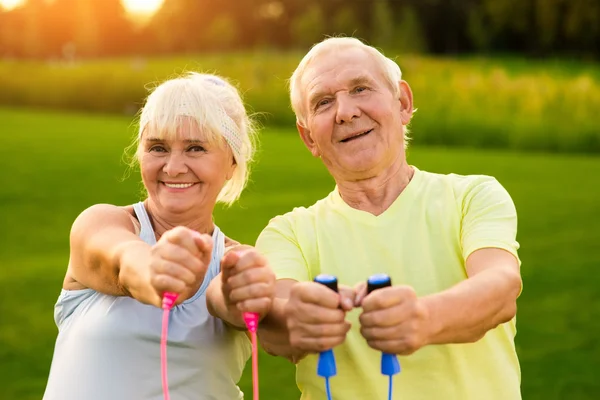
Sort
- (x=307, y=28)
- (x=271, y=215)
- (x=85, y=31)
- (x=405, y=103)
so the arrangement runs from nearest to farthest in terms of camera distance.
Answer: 1. (x=405, y=103)
2. (x=271, y=215)
3. (x=307, y=28)
4. (x=85, y=31)

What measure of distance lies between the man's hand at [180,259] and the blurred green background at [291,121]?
4.19 feet

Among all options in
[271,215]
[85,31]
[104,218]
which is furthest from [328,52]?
[85,31]

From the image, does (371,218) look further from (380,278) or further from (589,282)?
(589,282)

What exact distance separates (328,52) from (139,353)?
103cm

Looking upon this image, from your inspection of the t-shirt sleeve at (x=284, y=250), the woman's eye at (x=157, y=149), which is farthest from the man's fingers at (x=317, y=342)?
the woman's eye at (x=157, y=149)

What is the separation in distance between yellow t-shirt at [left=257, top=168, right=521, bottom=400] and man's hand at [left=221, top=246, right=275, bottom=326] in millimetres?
480

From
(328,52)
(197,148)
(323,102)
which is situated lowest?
(197,148)

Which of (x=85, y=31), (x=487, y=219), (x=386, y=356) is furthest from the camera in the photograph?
(x=85, y=31)

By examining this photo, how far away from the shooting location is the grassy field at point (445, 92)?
2169 cm

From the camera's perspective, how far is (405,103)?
282cm

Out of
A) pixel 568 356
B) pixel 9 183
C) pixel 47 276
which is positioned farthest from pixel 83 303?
pixel 9 183

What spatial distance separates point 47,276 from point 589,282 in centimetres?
537

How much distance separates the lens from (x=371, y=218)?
2615 mm

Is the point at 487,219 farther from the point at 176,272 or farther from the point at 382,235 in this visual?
the point at 176,272
